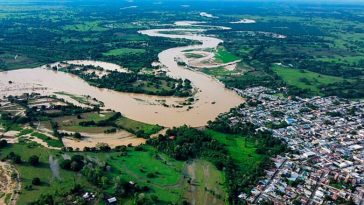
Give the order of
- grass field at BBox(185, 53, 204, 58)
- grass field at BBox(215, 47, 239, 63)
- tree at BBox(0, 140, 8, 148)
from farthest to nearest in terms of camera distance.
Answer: grass field at BBox(185, 53, 204, 58) → grass field at BBox(215, 47, 239, 63) → tree at BBox(0, 140, 8, 148)

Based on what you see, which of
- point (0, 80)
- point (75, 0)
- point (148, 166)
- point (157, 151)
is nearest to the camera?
point (148, 166)

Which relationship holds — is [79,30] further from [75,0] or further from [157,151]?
[75,0]

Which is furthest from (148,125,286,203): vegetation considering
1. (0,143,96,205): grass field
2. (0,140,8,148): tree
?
(0,140,8,148): tree

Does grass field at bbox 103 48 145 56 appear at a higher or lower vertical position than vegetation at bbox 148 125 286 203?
higher

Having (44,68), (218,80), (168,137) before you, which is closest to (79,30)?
(44,68)

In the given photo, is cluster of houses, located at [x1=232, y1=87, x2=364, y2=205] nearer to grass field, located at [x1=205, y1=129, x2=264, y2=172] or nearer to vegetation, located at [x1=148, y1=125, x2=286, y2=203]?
vegetation, located at [x1=148, y1=125, x2=286, y2=203]

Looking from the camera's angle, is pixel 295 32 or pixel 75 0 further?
pixel 75 0
